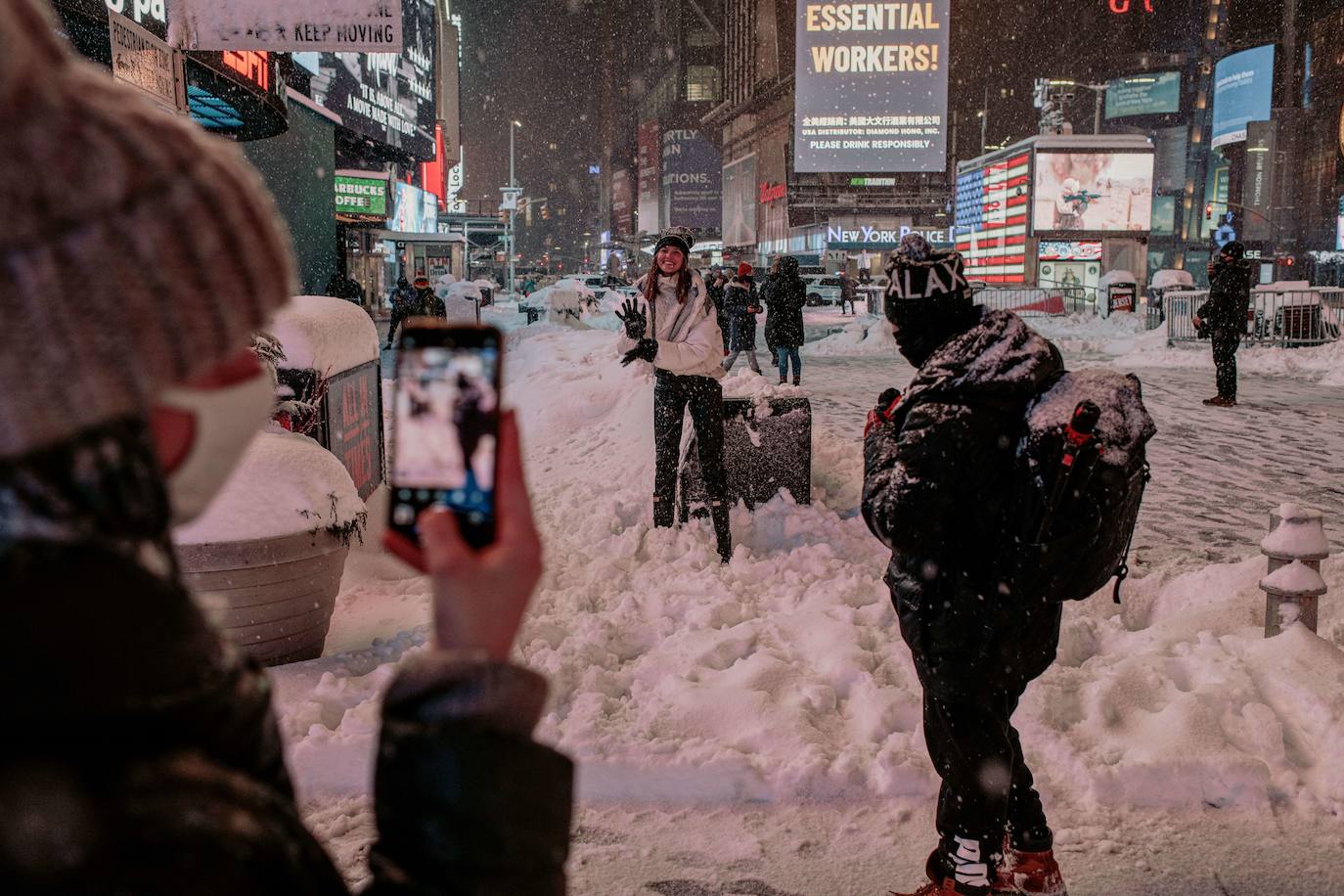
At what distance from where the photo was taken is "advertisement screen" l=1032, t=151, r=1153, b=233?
4784 cm

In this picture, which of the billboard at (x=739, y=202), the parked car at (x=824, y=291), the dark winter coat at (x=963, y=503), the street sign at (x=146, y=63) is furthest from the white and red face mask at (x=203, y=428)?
the billboard at (x=739, y=202)

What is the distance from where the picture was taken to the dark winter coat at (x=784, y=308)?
15625mm

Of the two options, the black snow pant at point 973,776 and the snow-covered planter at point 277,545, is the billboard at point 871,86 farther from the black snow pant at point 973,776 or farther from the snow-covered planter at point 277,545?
the black snow pant at point 973,776

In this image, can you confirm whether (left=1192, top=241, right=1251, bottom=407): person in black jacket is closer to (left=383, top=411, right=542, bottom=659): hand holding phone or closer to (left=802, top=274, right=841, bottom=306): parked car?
(left=383, top=411, right=542, bottom=659): hand holding phone

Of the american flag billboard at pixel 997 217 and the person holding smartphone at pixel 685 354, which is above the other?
the american flag billboard at pixel 997 217

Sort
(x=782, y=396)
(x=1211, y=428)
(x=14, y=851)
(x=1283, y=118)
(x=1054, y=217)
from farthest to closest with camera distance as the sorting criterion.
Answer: (x=1283, y=118), (x=1054, y=217), (x=1211, y=428), (x=782, y=396), (x=14, y=851)

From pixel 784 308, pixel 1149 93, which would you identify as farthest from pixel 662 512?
pixel 1149 93

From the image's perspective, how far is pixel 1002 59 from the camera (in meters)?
106

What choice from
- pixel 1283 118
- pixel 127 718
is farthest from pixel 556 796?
pixel 1283 118

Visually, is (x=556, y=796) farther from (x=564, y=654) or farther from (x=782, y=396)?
(x=782, y=396)

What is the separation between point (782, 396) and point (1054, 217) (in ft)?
148

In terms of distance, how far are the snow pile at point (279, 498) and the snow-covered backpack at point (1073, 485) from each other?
9.55 feet

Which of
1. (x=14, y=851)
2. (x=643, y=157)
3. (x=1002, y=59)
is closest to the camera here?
(x=14, y=851)

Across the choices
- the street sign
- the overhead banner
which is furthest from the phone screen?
the overhead banner
